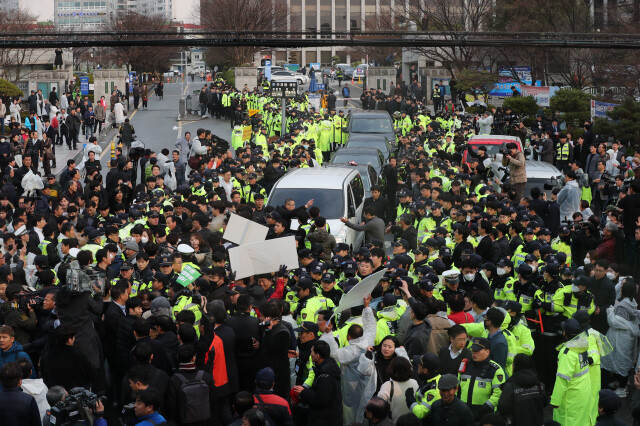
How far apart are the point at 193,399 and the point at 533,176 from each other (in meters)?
13.6

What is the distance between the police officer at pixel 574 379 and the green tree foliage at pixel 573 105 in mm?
23164

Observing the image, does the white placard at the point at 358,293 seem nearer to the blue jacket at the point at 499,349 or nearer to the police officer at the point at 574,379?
the blue jacket at the point at 499,349

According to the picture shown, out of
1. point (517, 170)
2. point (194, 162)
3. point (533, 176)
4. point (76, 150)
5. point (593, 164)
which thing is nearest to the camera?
point (517, 170)

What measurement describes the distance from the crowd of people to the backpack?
0.01 metres

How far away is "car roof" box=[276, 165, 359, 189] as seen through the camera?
16.8 meters

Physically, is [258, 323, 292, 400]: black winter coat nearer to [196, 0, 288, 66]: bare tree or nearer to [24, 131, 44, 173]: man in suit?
[24, 131, 44, 173]: man in suit

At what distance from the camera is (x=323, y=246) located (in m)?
13.8

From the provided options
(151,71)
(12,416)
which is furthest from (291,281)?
(151,71)

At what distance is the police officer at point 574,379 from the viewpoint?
9000 millimetres

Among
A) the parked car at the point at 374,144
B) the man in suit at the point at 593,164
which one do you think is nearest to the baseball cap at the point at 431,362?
the man in suit at the point at 593,164

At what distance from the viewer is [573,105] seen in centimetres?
3161

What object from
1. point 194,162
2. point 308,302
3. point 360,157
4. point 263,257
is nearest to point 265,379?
point 308,302

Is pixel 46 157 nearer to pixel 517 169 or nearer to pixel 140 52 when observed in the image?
pixel 517 169

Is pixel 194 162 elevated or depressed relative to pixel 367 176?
elevated
